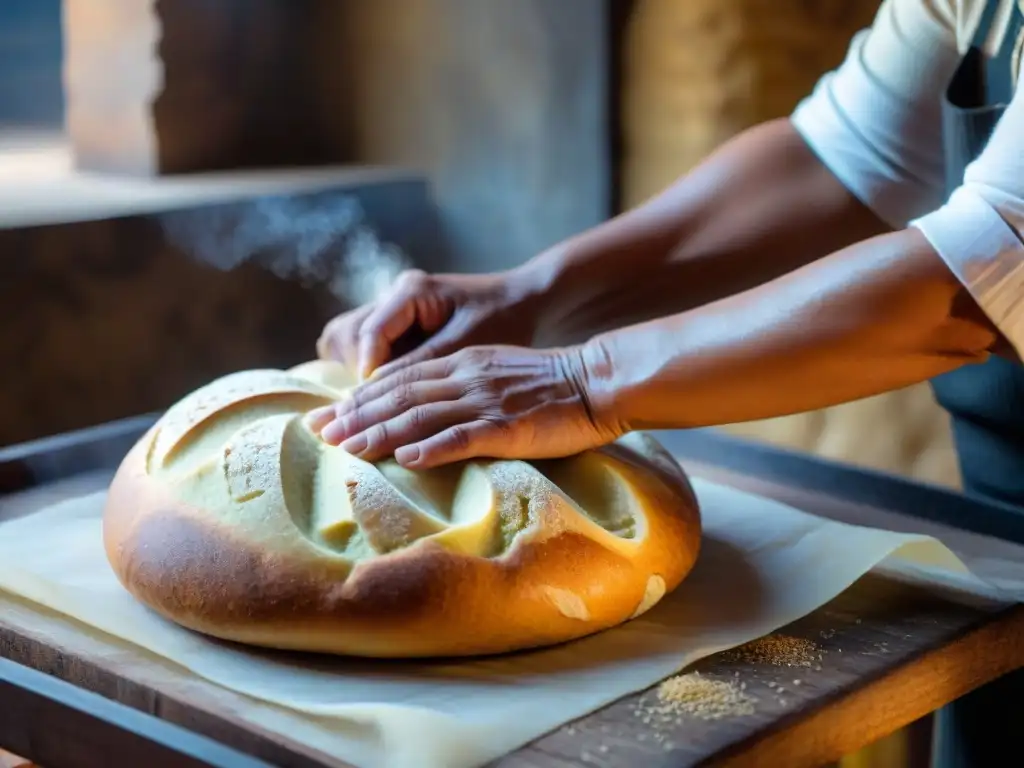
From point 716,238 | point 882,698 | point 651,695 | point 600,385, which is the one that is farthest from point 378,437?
point 716,238

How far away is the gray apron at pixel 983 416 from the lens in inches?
44.7

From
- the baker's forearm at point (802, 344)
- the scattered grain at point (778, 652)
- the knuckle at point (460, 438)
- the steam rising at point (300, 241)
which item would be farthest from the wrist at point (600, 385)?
the steam rising at point (300, 241)

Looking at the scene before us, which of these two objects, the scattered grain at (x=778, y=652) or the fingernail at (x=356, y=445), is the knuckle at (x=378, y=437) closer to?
the fingernail at (x=356, y=445)

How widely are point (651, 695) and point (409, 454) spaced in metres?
0.28

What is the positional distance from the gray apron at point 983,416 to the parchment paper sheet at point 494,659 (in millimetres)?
116

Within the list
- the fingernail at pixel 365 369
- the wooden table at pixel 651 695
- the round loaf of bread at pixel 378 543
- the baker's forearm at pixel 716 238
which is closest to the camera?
the wooden table at pixel 651 695

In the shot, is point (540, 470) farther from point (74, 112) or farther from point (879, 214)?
point (74, 112)

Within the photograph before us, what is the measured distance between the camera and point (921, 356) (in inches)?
42.3

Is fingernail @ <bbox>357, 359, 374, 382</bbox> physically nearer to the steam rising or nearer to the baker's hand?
the baker's hand

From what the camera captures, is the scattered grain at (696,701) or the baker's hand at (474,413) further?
the baker's hand at (474,413)

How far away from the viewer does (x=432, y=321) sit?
1.35m

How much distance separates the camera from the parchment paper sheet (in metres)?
0.87

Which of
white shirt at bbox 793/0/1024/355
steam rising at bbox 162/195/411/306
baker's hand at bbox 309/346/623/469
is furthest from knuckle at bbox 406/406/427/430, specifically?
steam rising at bbox 162/195/411/306

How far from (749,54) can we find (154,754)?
1687 mm
